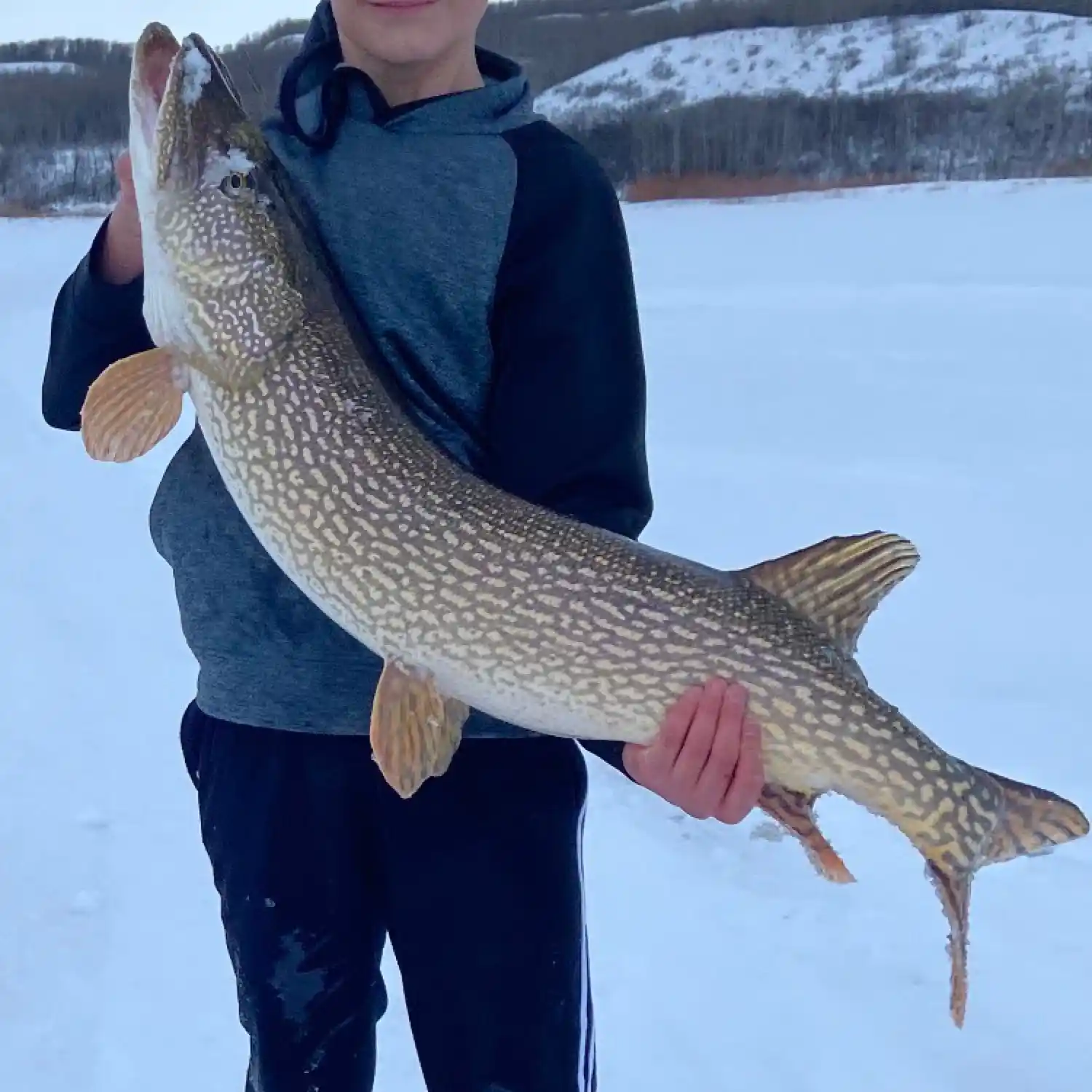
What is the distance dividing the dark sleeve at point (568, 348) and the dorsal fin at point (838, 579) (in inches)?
6.7

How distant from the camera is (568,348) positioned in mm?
1160

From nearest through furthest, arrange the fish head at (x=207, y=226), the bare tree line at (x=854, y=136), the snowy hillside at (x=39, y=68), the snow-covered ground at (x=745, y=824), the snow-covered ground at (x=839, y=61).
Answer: the fish head at (x=207, y=226), the snow-covered ground at (x=745, y=824), the bare tree line at (x=854, y=136), the snow-covered ground at (x=839, y=61), the snowy hillside at (x=39, y=68)

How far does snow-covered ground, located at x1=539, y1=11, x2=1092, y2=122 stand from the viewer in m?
25.7

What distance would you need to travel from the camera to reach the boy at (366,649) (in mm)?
1182

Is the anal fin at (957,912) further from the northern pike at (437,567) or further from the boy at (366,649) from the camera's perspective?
the boy at (366,649)

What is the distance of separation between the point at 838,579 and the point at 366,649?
19.4 inches

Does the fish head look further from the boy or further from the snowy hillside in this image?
the snowy hillside

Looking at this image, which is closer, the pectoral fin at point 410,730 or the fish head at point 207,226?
the pectoral fin at point 410,730

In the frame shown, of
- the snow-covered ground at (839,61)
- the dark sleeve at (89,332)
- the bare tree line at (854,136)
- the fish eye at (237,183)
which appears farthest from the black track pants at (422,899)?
the snow-covered ground at (839,61)

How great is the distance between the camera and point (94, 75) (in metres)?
26.8

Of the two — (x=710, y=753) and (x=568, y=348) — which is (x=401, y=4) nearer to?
(x=568, y=348)

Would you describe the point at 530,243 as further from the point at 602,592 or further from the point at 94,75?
the point at 94,75

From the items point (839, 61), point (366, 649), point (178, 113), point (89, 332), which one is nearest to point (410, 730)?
point (366, 649)

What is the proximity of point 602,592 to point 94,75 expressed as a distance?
97.4 feet
